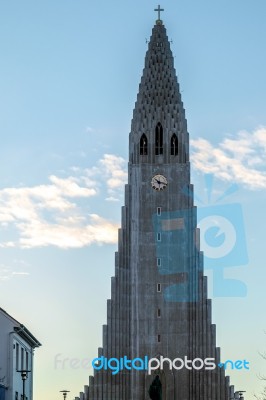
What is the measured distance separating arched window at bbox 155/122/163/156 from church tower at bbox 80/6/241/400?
0.39ft

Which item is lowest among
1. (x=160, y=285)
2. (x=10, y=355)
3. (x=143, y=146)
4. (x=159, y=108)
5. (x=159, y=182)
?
(x=10, y=355)

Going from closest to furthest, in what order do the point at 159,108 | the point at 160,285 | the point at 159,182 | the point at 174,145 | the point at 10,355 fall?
the point at 10,355, the point at 160,285, the point at 159,182, the point at 174,145, the point at 159,108

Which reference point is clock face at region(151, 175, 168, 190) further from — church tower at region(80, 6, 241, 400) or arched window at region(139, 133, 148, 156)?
arched window at region(139, 133, 148, 156)

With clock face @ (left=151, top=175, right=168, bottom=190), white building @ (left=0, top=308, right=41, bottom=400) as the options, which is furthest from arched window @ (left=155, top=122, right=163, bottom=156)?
white building @ (left=0, top=308, right=41, bottom=400)

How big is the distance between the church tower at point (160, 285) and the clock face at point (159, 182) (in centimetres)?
12

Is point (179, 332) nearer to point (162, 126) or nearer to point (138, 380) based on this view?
point (138, 380)

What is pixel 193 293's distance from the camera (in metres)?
111

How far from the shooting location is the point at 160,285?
110875 millimetres

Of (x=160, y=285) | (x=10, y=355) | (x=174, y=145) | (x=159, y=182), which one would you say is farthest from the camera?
(x=174, y=145)

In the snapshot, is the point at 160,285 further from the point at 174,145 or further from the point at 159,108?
the point at 159,108

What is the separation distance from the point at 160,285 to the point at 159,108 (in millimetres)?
21966

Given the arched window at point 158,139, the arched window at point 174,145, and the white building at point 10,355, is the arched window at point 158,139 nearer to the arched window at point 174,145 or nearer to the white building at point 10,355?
the arched window at point 174,145

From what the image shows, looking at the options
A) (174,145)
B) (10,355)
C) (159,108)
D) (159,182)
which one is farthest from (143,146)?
(10,355)

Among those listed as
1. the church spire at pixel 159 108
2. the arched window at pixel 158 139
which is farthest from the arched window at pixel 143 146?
the arched window at pixel 158 139
